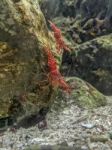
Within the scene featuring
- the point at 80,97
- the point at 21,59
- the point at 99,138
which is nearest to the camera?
the point at 99,138

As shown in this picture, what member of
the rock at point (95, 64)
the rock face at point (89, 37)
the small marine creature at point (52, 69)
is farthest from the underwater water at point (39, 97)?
the rock face at point (89, 37)

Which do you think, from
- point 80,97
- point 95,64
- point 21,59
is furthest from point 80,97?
point 21,59

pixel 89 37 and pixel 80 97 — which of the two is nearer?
pixel 80 97

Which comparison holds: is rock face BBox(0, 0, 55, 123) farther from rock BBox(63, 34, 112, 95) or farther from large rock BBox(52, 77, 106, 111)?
rock BBox(63, 34, 112, 95)

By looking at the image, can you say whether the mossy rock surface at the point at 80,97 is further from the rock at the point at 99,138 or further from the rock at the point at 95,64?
the rock at the point at 99,138

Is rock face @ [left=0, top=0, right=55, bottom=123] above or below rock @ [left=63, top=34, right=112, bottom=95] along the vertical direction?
above

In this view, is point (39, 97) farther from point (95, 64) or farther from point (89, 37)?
point (89, 37)

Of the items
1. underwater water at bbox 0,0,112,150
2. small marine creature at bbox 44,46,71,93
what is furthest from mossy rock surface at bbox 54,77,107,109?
small marine creature at bbox 44,46,71,93
